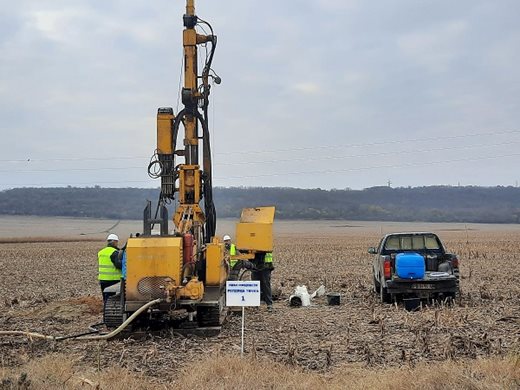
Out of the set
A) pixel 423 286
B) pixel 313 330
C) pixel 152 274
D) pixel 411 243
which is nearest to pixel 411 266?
pixel 423 286

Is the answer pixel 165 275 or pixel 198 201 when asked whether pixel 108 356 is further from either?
pixel 198 201

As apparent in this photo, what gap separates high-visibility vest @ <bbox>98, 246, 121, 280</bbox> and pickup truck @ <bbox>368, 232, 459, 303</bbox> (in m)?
6.23

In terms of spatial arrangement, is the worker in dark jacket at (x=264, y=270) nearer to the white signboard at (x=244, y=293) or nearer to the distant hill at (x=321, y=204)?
the white signboard at (x=244, y=293)

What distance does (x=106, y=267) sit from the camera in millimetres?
14750

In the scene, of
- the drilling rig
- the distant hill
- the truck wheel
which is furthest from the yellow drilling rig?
the distant hill

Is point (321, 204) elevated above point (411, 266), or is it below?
above

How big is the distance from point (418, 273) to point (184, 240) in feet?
19.2

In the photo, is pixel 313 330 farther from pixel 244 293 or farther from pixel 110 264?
pixel 110 264

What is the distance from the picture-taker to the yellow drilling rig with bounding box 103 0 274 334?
483 inches

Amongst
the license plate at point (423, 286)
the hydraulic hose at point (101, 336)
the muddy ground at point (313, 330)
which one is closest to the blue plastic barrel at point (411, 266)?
the license plate at point (423, 286)

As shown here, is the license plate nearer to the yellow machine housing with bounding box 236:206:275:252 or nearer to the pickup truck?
the pickup truck

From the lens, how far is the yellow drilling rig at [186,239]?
40.3 feet

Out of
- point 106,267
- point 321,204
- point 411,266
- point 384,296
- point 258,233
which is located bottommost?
point 384,296

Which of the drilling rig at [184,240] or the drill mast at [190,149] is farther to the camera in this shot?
the drill mast at [190,149]
